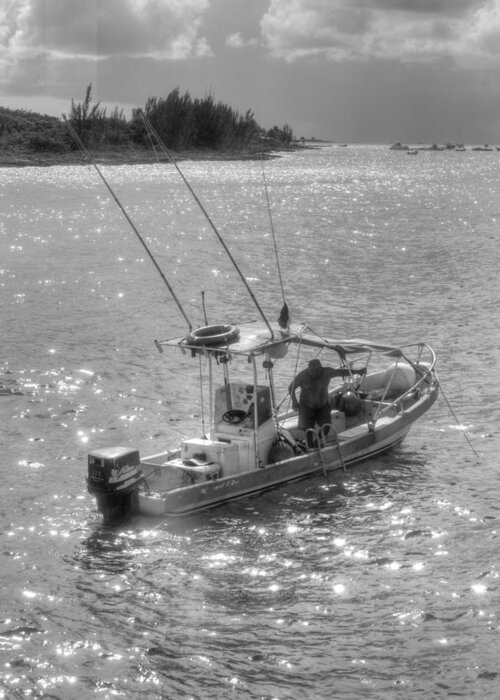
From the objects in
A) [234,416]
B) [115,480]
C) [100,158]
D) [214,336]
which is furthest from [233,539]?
[100,158]

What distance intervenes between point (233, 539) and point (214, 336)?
2.98m

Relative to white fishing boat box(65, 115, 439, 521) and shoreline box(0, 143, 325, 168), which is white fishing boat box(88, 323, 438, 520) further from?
shoreline box(0, 143, 325, 168)

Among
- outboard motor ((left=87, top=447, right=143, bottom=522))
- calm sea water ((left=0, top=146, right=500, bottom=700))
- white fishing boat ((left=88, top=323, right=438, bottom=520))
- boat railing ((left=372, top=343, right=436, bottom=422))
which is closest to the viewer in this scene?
calm sea water ((left=0, top=146, right=500, bottom=700))

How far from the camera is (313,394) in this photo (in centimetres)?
1575

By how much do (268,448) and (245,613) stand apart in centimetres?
425

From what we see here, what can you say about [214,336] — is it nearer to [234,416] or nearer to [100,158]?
[234,416]

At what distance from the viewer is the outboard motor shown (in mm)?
13117

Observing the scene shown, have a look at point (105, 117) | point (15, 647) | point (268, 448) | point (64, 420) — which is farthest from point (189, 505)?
point (105, 117)

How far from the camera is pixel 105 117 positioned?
120 meters

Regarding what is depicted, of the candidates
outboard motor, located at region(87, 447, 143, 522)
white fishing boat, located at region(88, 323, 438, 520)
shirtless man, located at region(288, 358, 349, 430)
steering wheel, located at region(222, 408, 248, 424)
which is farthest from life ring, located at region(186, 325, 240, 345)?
outboard motor, located at region(87, 447, 143, 522)

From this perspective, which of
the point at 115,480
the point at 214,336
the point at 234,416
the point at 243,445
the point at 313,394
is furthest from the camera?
the point at 313,394

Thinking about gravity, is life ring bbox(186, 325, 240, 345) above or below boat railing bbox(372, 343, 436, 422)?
above

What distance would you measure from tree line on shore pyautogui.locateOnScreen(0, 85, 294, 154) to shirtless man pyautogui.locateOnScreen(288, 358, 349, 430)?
3713 inches

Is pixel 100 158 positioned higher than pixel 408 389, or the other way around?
pixel 100 158
